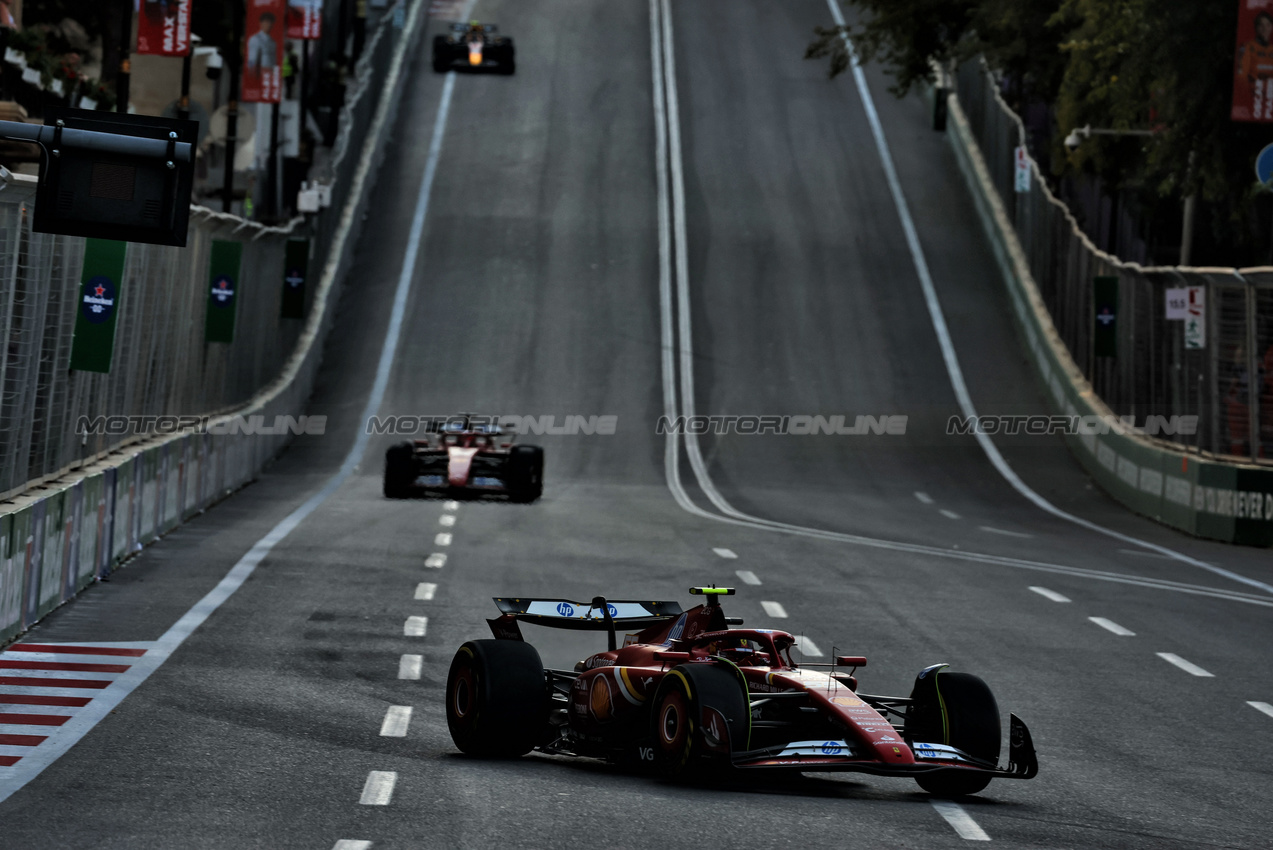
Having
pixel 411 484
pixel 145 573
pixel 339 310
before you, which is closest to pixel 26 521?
pixel 145 573

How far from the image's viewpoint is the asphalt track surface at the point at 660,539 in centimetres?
828

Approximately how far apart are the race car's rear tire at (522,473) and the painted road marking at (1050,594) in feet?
30.2

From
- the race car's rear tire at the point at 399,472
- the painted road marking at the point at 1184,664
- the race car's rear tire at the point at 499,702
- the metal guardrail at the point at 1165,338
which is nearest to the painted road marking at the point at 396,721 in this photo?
the race car's rear tire at the point at 499,702

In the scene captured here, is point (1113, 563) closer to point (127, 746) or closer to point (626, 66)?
point (127, 746)

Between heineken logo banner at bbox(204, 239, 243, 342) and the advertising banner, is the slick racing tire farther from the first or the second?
the advertising banner

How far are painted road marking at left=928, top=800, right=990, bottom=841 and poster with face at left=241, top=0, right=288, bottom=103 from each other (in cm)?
3202

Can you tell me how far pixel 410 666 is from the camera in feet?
39.7

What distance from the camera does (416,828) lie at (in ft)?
24.7

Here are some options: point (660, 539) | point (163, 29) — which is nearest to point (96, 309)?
point (660, 539)

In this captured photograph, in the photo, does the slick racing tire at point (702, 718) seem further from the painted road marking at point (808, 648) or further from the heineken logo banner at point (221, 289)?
the heineken logo banner at point (221, 289)

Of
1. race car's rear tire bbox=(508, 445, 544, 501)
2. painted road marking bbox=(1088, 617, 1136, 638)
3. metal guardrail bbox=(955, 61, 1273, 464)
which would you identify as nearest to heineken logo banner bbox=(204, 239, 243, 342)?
race car's rear tire bbox=(508, 445, 544, 501)

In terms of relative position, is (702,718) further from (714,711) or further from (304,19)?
(304,19)

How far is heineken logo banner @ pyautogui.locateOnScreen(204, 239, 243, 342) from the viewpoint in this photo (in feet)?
76.7

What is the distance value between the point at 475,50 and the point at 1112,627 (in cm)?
4654
